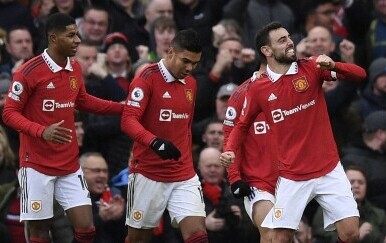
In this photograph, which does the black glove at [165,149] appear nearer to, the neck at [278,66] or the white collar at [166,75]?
the white collar at [166,75]

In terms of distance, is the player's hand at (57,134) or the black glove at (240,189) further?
the black glove at (240,189)

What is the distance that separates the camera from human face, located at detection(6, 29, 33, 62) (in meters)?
16.9

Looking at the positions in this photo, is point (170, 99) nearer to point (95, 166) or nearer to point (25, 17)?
point (95, 166)

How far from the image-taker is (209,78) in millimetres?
16688

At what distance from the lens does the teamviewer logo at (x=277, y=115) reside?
42.2 feet

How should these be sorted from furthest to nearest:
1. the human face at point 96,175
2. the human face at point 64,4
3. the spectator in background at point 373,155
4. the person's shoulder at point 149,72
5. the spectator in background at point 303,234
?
1. the human face at point 64,4
2. the spectator in background at point 373,155
3. the human face at point 96,175
4. the spectator in background at point 303,234
5. the person's shoulder at point 149,72

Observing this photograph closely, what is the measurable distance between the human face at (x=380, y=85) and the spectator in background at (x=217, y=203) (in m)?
2.44

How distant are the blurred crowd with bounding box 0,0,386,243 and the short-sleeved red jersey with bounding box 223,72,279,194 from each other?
1144 millimetres

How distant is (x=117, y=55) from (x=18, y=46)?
4.18 feet

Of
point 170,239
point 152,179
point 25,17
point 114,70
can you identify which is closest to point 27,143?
point 152,179

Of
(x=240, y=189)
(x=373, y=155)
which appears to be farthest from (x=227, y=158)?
(x=373, y=155)

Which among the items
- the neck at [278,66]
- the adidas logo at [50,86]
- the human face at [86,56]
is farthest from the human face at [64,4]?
the neck at [278,66]

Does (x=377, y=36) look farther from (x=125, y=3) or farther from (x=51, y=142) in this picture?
(x=51, y=142)

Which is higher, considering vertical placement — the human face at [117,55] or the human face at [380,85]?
the human face at [117,55]
